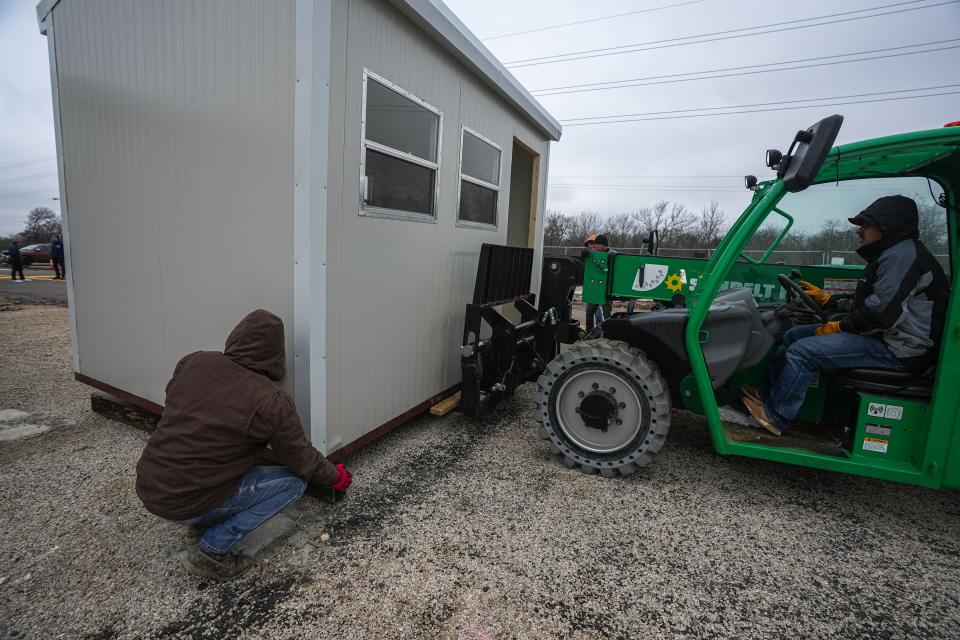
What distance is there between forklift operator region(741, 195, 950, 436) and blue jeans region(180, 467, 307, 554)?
128 inches

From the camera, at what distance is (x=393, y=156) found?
358 centimetres

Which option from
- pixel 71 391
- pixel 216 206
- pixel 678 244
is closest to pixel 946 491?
pixel 216 206

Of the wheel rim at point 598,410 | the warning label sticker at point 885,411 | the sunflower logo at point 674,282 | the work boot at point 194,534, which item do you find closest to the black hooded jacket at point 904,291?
the warning label sticker at point 885,411

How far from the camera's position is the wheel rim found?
3.48 meters

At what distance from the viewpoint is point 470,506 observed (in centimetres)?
308

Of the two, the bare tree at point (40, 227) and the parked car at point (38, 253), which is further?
the bare tree at point (40, 227)

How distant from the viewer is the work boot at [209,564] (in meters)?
2.29

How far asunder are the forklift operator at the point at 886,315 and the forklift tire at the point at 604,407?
0.89 meters

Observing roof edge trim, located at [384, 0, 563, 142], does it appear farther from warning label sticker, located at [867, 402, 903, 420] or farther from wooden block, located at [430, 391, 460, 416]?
warning label sticker, located at [867, 402, 903, 420]

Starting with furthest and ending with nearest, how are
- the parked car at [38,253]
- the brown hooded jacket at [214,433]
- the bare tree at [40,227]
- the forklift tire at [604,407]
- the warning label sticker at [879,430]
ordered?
the bare tree at [40,227] < the parked car at [38,253] < the forklift tire at [604,407] < the warning label sticker at [879,430] < the brown hooded jacket at [214,433]

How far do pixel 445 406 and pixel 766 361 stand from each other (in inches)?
108

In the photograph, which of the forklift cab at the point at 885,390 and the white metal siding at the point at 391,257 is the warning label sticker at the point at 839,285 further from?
the white metal siding at the point at 391,257

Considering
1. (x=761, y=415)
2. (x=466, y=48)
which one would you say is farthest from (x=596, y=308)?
(x=466, y=48)

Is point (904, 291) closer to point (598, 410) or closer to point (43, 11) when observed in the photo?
point (598, 410)
